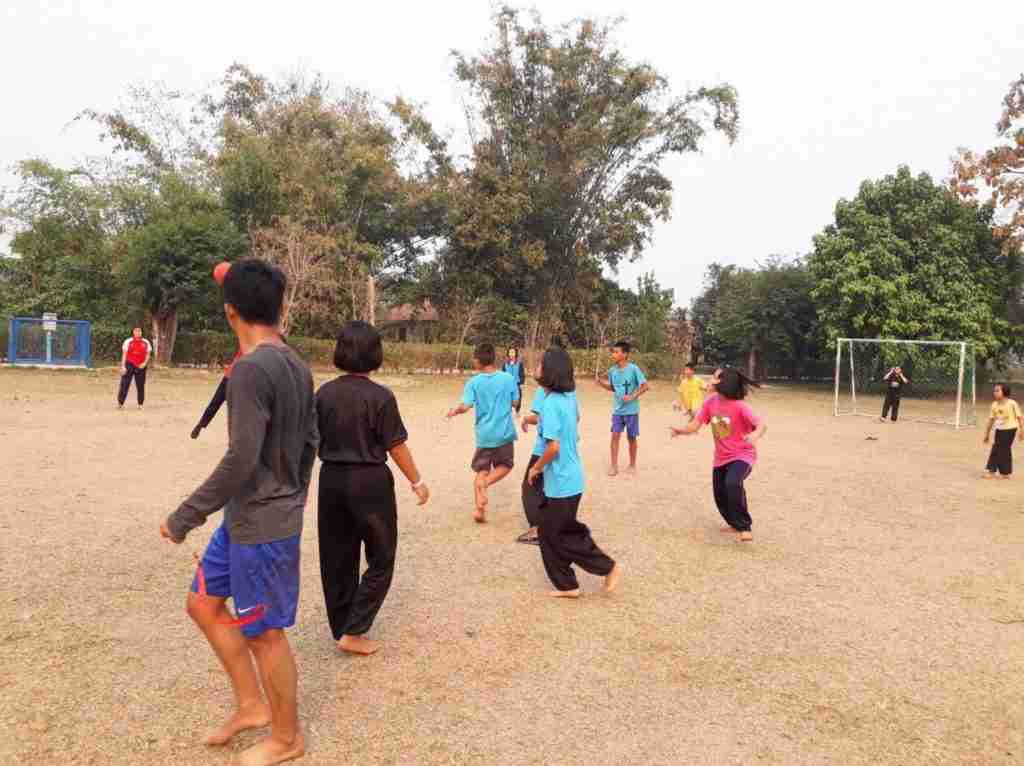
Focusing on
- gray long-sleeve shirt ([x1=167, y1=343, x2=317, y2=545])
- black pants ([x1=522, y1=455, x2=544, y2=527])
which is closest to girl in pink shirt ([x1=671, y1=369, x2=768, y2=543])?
black pants ([x1=522, y1=455, x2=544, y2=527])

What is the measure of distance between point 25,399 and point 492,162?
2566cm

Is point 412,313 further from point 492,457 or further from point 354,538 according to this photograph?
point 354,538

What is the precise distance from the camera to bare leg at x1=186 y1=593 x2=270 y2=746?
9.57 ft

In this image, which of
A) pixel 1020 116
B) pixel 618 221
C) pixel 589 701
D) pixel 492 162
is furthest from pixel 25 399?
pixel 1020 116

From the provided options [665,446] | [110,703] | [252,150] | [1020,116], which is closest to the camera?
[110,703]

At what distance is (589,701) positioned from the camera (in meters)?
3.50

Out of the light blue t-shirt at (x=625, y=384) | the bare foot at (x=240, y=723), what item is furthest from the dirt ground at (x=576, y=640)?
the light blue t-shirt at (x=625, y=384)

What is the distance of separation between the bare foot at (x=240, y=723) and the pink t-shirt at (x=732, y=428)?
4.38 metres

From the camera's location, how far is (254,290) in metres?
2.81

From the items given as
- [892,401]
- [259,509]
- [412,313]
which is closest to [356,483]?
[259,509]

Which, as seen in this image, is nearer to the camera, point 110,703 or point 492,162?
point 110,703

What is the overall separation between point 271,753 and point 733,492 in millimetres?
4436

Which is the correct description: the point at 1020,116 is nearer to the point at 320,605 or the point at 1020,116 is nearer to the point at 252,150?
the point at 252,150

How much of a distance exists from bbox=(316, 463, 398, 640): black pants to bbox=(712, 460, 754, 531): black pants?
341 centimetres
